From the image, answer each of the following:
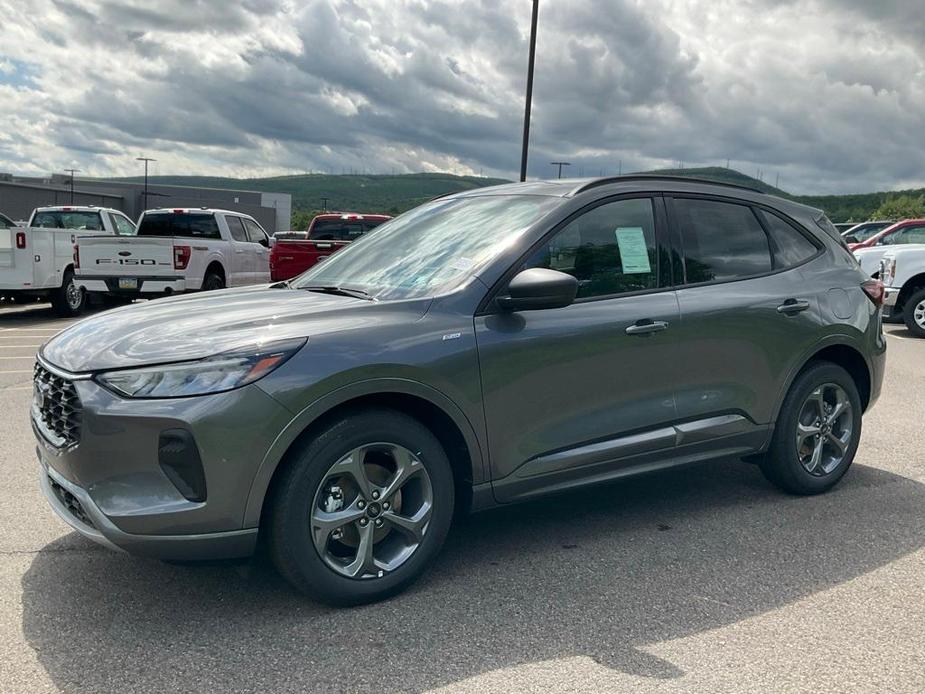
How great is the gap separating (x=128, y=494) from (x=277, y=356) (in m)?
0.72

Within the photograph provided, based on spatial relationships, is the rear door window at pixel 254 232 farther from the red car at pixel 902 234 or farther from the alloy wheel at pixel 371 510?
the alloy wheel at pixel 371 510

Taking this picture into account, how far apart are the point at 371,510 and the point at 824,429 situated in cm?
291

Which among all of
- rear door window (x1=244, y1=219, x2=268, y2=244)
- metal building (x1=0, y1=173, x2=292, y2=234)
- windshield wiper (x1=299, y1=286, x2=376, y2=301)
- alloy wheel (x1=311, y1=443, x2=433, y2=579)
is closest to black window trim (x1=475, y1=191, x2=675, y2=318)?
windshield wiper (x1=299, y1=286, x2=376, y2=301)

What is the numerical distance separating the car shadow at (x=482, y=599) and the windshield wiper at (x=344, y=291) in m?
1.27

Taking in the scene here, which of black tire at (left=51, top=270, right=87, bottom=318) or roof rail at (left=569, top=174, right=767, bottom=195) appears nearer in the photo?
roof rail at (left=569, top=174, right=767, bottom=195)

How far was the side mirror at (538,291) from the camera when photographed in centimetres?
352

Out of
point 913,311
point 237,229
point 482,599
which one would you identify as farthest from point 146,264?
point 913,311

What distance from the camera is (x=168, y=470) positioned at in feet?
9.97

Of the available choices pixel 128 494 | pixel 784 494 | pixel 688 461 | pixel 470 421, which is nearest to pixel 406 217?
pixel 470 421

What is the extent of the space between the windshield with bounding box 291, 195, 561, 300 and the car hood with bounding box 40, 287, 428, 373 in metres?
0.25

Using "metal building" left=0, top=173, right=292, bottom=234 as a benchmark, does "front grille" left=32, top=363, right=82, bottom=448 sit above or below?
below

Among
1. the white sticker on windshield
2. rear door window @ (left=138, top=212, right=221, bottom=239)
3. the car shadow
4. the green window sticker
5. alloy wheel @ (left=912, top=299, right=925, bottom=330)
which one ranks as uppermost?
rear door window @ (left=138, top=212, right=221, bottom=239)

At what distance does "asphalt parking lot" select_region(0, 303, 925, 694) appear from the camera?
2.91 m

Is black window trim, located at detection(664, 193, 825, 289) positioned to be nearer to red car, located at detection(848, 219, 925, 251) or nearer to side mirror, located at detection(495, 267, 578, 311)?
side mirror, located at detection(495, 267, 578, 311)
